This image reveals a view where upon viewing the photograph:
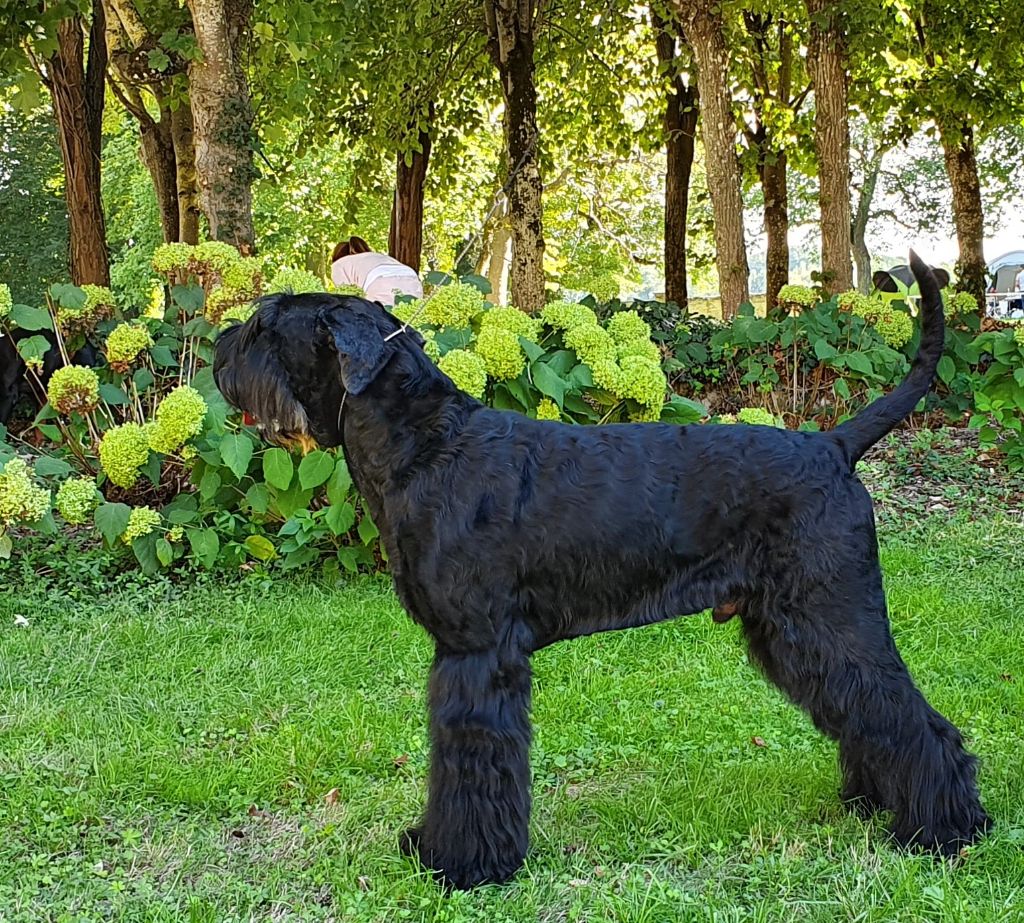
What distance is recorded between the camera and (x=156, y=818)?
10.3ft

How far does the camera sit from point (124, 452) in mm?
4977

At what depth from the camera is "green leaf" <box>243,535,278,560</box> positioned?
204 inches

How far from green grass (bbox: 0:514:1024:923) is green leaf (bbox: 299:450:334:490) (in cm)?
59

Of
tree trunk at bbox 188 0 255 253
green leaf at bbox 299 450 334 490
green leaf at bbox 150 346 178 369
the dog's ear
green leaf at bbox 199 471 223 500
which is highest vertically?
tree trunk at bbox 188 0 255 253

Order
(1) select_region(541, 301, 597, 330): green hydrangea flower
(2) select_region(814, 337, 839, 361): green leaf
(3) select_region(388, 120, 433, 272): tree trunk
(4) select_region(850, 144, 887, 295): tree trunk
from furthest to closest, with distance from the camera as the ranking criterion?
(4) select_region(850, 144, 887, 295): tree trunk → (3) select_region(388, 120, 433, 272): tree trunk → (2) select_region(814, 337, 839, 361): green leaf → (1) select_region(541, 301, 597, 330): green hydrangea flower

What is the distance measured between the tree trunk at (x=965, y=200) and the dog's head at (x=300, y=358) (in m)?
10.9

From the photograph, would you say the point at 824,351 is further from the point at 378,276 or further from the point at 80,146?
the point at 80,146

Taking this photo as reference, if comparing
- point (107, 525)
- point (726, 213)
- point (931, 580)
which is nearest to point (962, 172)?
point (726, 213)

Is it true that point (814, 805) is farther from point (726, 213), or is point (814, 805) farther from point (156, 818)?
point (726, 213)

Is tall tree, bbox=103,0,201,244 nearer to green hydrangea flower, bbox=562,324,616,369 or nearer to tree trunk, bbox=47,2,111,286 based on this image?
tree trunk, bbox=47,2,111,286

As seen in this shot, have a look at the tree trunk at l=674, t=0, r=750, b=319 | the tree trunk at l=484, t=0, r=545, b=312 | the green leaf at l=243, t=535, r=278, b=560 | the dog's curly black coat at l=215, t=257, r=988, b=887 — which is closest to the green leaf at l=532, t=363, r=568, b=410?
the green leaf at l=243, t=535, r=278, b=560

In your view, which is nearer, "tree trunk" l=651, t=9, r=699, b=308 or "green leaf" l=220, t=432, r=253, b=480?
"green leaf" l=220, t=432, r=253, b=480

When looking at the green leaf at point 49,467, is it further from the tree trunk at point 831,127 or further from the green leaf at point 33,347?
the tree trunk at point 831,127

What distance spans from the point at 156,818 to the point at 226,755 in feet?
1.42
